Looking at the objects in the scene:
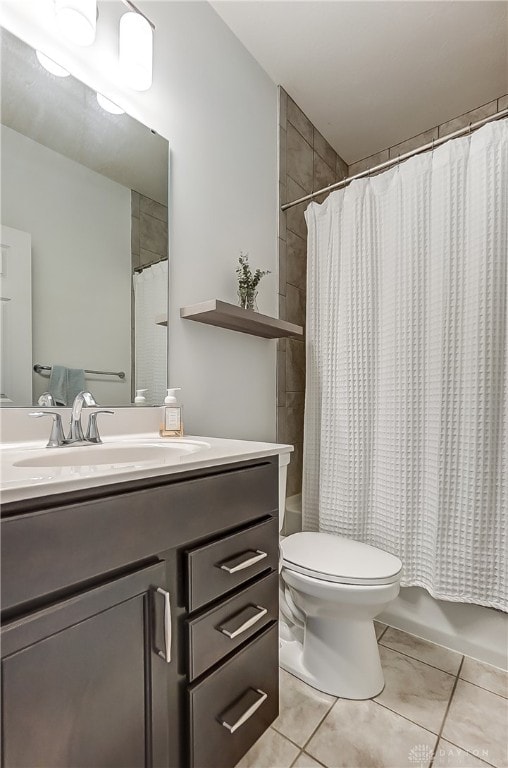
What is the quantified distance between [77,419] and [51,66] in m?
0.98

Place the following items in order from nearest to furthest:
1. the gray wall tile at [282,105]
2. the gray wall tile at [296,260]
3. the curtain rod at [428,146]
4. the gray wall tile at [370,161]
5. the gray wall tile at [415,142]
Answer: the curtain rod at [428,146], the gray wall tile at [282,105], the gray wall tile at [296,260], the gray wall tile at [415,142], the gray wall tile at [370,161]

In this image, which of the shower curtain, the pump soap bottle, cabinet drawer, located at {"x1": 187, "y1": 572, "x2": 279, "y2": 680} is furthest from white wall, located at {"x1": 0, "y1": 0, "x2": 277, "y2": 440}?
cabinet drawer, located at {"x1": 187, "y1": 572, "x2": 279, "y2": 680}

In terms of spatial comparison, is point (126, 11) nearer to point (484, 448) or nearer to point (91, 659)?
point (91, 659)

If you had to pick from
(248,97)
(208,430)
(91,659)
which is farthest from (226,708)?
(248,97)

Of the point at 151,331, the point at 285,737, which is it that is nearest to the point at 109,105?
the point at 151,331

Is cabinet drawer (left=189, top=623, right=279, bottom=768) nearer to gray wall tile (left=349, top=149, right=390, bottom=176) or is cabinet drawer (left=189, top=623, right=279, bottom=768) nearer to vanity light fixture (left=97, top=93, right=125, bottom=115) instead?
vanity light fixture (left=97, top=93, right=125, bottom=115)

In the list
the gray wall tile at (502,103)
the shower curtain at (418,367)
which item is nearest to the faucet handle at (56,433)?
the shower curtain at (418,367)

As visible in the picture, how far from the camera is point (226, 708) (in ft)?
2.85

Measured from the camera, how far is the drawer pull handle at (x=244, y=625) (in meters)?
0.86

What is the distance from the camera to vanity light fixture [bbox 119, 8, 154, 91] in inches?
46.5

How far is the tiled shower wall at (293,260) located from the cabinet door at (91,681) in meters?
1.32

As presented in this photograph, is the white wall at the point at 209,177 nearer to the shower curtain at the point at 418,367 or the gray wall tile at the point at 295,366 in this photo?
the gray wall tile at the point at 295,366

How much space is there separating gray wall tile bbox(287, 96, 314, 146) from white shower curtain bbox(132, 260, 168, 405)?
131cm

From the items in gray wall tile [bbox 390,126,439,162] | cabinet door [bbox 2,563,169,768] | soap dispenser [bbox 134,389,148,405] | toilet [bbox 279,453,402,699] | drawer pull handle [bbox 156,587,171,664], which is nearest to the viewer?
cabinet door [bbox 2,563,169,768]
